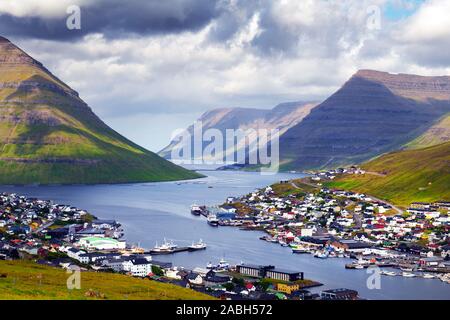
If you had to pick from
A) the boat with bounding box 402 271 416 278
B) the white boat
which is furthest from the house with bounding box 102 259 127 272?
the boat with bounding box 402 271 416 278

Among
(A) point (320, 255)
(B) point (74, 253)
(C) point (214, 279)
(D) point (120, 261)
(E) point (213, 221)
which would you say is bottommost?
(C) point (214, 279)

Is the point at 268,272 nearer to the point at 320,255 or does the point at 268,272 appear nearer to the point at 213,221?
the point at 320,255

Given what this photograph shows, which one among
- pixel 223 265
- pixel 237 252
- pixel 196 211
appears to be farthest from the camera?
pixel 196 211

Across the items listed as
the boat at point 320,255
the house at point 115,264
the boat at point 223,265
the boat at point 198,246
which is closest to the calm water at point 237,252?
the boat at point 320,255

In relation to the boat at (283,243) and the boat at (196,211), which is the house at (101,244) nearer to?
the boat at (283,243)

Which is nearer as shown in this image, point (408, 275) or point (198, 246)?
point (408, 275)

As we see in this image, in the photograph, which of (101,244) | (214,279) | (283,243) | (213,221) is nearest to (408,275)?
(214,279)
